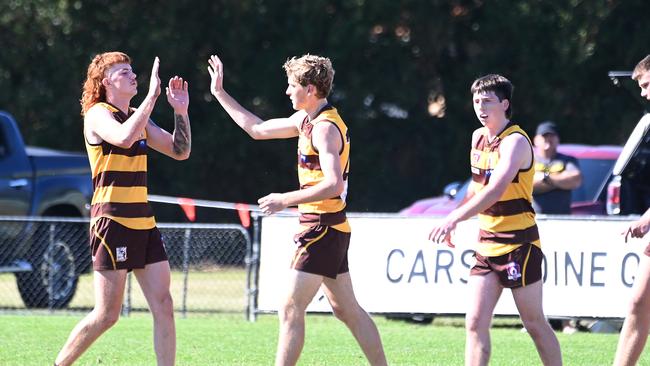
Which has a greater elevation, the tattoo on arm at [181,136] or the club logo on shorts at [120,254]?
the tattoo on arm at [181,136]

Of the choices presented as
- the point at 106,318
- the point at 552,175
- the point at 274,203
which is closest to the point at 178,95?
the point at 274,203

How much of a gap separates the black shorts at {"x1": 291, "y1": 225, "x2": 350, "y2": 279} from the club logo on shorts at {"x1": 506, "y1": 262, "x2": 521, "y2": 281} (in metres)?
1.00

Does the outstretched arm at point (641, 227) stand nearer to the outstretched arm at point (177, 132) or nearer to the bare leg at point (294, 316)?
the bare leg at point (294, 316)

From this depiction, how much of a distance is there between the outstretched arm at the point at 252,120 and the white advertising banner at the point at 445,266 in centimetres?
516

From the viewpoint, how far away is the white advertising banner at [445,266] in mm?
12758

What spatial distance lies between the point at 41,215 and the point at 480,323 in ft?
31.9

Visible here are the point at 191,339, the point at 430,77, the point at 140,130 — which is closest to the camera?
the point at 140,130

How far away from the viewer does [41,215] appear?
53.1 ft

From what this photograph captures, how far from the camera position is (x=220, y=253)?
18.6 metres

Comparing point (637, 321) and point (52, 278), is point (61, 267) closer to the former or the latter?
point (52, 278)

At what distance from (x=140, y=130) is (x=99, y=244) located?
0.74 m

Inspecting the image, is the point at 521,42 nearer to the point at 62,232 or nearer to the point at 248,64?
the point at 248,64

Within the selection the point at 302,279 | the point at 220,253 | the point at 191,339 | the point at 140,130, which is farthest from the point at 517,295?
the point at 220,253

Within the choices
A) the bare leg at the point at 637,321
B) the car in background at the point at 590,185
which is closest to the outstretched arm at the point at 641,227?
the bare leg at the point at 637,321
